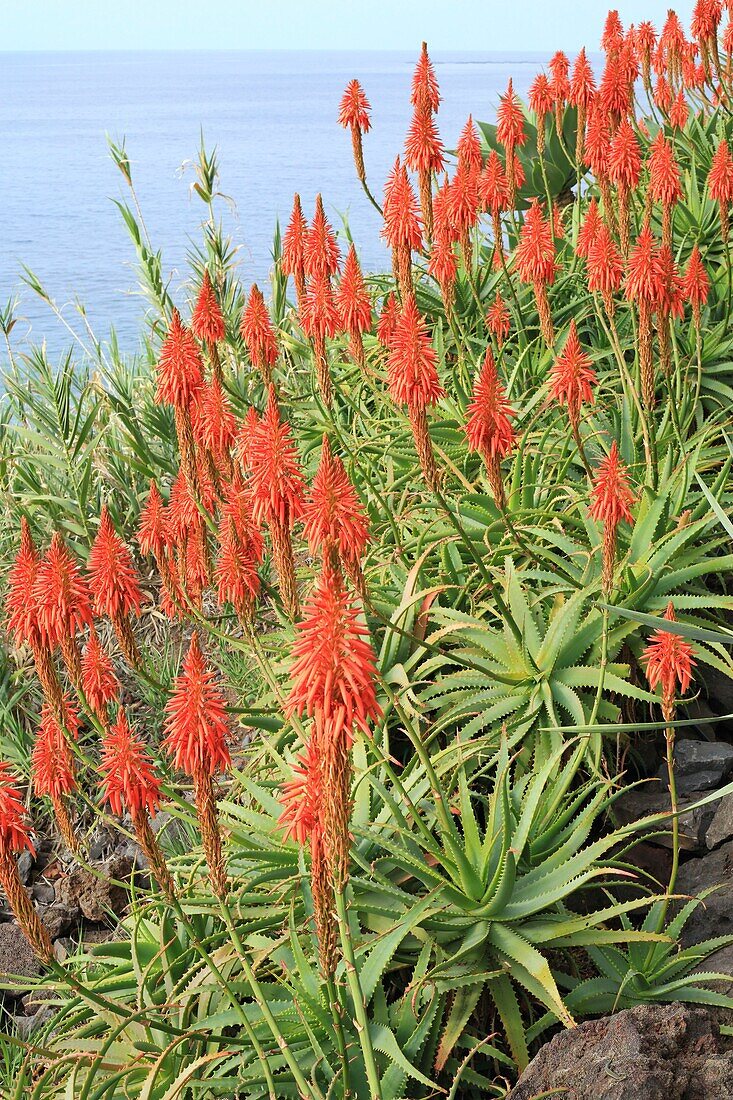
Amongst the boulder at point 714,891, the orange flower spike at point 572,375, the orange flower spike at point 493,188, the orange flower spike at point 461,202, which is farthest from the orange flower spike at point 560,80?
the boulder at point 714,891

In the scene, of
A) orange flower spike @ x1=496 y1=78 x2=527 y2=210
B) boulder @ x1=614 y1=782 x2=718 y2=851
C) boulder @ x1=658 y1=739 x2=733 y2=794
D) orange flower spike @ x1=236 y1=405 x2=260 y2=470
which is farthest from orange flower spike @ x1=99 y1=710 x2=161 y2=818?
orange flower spike @ x1=496 y1=78 x2=527 y2=210

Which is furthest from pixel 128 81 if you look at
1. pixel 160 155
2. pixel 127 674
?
pixel 127 674

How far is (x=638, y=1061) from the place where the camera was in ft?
6.08

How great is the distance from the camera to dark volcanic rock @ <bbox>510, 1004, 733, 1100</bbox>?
6.04ft

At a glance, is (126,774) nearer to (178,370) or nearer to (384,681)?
(384,681)

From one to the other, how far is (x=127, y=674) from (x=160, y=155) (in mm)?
26528

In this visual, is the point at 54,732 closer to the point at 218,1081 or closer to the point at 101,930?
the point at 218,1081

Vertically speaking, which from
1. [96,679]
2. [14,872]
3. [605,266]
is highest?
[605,266]

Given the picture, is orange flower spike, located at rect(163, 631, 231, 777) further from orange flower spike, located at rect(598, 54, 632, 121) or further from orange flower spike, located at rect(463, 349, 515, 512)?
orange flower spike, located at rect(598, 54, 632, 121)

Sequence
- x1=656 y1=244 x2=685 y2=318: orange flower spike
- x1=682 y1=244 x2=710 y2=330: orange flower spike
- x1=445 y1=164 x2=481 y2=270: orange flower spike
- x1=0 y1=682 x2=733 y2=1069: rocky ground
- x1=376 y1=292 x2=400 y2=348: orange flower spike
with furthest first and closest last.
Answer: x1=376 y1=292 x2=400 y2=348: orange flower spike < x1=445 y1=164 x2=481 y2=270: orange flower spike < x1=682 y1=244 x2=710 y2=330: orange flower spike < x1=656 y1=244 x2=685 y2=318: orange flower spike < x1=0 y1=682 x2=733 y2=1069: rocky ground

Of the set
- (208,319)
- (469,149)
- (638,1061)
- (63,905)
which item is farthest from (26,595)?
(469,149)

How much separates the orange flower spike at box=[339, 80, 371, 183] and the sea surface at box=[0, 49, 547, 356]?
0.28 meters

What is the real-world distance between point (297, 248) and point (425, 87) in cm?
66

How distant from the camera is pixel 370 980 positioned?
7.39 ft
